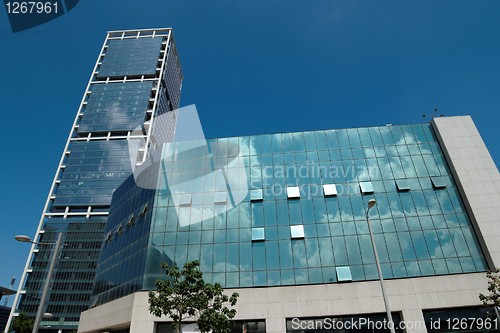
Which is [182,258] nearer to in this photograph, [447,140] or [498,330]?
[498,330]

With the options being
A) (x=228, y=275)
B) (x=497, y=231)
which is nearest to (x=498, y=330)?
(x=497, y=231)

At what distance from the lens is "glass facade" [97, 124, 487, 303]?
30.5 metres

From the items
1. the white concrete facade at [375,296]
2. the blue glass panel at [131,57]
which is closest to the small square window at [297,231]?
the white concrete facade at [375,296]

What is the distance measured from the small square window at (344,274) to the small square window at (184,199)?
56.2 ft

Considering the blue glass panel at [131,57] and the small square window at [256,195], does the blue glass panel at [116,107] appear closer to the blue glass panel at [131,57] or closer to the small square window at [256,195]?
the blue glass panel at [131,57]

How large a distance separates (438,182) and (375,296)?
1429cm

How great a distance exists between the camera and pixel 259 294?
2983 cm

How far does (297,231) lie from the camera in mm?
32625

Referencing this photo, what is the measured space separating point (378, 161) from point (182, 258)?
23.8 meters

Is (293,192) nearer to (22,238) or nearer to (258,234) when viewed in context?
(258,234)

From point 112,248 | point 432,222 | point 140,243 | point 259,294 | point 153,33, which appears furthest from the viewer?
point 153,33

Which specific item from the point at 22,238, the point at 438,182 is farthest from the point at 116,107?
the point at 22,238

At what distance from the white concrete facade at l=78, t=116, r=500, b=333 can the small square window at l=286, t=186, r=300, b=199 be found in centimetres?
929

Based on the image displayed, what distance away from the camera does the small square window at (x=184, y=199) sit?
117 feet
